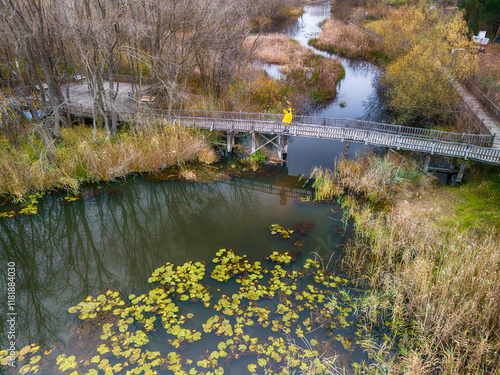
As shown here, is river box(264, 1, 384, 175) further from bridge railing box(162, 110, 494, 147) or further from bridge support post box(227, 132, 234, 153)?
bridge support post box(227, 132, 234, 153)

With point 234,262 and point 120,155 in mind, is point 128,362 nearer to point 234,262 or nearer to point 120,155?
point 234,262

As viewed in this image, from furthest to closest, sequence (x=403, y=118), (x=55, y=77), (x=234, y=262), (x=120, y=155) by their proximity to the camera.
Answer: (x=403, y=118)
(x=55, y=77)
(x=120, y=155)
(x=234, y=262)

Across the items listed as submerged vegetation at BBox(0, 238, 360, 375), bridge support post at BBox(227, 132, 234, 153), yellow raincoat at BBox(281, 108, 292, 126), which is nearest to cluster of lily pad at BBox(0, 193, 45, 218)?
submerged vegetation at BBox(0, 238, 360, 375)

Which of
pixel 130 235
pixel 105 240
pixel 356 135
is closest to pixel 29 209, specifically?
pixel 105 240

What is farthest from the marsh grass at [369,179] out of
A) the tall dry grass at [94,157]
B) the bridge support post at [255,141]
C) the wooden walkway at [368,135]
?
the tall dry grass at [94,157]

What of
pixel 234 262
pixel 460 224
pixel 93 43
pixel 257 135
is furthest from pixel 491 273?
pixel 93 43

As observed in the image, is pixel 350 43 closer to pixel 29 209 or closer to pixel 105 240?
pixel 105 240

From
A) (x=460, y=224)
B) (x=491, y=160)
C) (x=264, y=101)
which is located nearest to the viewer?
(x=460, y=224)

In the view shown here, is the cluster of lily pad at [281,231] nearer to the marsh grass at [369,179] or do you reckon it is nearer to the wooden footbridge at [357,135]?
the marsh grass at [369,179]
